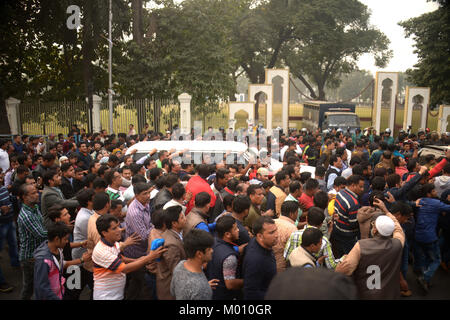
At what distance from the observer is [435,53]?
24.5 meters

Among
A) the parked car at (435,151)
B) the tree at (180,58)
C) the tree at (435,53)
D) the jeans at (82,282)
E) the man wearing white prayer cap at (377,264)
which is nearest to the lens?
the man wearing white prayer cap at (377,264)

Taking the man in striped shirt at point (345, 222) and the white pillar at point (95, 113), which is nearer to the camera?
the man in striped shirt at point (345, 222)

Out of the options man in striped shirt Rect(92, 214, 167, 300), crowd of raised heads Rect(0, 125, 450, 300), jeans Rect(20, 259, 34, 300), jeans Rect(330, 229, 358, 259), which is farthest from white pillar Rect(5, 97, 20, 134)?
jeans Rect(330, 229, 358, 259)

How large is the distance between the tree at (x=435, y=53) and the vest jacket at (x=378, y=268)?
24.3 meters

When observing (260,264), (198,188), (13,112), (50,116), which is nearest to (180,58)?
(50,116)

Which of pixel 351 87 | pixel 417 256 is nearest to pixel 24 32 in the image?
pixel 417 256

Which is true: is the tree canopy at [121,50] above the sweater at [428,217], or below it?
above

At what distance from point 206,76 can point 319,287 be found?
20776mm

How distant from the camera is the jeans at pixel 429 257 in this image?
594 centimetres

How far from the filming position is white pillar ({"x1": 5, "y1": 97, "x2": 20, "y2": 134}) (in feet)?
61.4

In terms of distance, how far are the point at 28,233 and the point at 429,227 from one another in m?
5.59

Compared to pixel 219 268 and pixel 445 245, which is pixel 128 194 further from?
pixel 445 245

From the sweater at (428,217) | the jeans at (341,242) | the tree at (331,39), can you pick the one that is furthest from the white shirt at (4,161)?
the tree at (331,39)

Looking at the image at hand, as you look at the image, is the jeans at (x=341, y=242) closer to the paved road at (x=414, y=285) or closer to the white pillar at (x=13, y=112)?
the paved road at (x=414, y=285)
